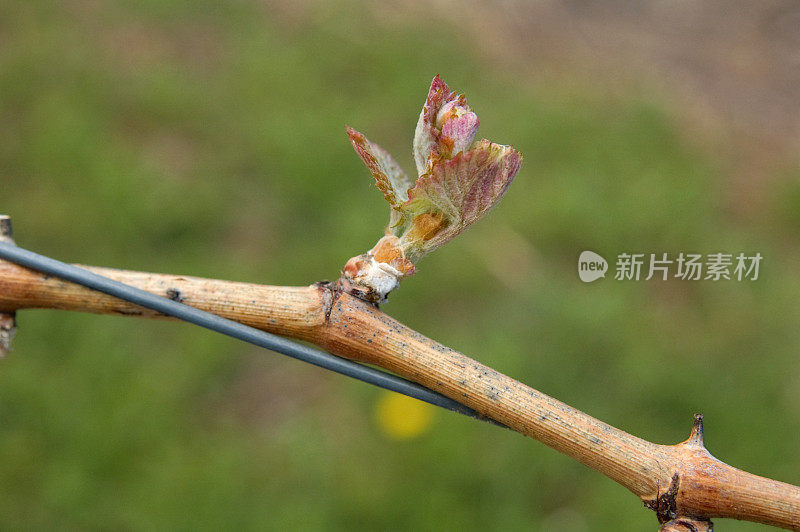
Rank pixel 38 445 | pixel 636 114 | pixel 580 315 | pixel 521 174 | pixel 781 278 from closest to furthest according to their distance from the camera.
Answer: pixel 38 445 → pixel 580 315 → pixel 781 278 → pixel 521 174 → pixel 636 114

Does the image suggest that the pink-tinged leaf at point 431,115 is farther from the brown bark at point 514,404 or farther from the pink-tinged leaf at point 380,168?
the brown bark at point 514,404

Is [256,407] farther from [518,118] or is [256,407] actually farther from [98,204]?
[518,118]

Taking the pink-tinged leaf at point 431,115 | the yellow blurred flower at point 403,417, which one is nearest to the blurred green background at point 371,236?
the yellow blurred flower at point 403,417

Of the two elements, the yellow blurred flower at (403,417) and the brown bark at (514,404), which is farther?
the yellow blurred flower at (403,417)

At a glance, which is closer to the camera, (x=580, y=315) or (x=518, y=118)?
(x=580, y=315)

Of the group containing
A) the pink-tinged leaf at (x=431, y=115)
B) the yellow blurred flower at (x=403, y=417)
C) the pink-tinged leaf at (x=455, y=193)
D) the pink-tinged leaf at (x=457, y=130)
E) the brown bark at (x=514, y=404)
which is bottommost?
the brown bark at (x=514, y=404)

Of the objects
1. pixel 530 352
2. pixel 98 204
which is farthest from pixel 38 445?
pixel 530 352

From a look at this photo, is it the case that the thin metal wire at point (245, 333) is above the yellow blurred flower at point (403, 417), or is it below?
below

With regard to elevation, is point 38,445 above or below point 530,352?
below
